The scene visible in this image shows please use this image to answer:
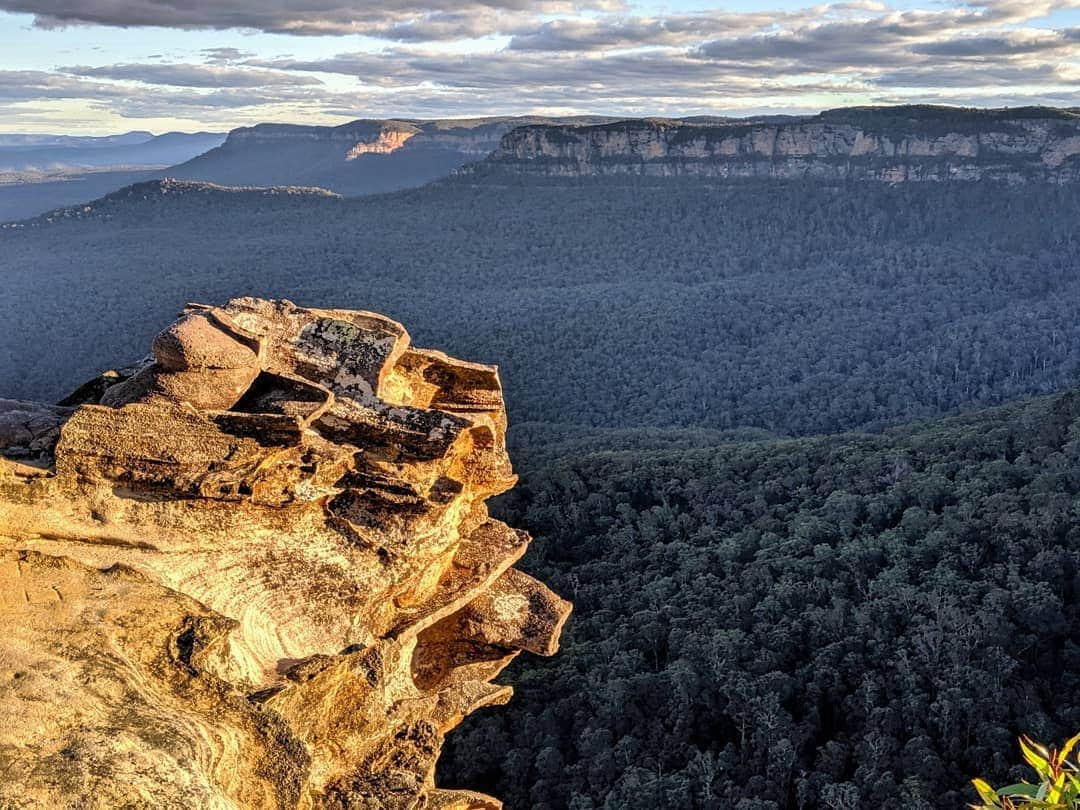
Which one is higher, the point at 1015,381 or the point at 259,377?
the point at 259,377

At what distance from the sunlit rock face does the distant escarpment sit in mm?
153982

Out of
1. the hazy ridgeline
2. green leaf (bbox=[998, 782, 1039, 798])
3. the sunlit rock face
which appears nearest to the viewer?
green leaf (bbox=[998, 782, 1039, 798])

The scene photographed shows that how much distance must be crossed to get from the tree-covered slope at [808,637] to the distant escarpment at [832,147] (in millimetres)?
Answer: 118965

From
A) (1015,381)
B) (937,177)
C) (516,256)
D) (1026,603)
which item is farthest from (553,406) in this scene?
(937,177)

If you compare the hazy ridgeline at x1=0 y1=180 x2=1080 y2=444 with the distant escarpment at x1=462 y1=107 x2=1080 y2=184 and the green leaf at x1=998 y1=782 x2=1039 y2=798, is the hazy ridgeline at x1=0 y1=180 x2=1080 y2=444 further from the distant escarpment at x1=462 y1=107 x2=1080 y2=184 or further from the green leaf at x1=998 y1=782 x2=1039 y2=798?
the green leaf at x1=998 y1=782 x2=1039 y2=798

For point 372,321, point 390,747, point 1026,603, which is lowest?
point 1026,603

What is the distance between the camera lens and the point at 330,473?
11523 millimetres

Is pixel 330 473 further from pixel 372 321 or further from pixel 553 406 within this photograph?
pixel 553 406

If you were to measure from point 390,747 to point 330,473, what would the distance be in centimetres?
315

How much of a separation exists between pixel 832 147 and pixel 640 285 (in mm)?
47465

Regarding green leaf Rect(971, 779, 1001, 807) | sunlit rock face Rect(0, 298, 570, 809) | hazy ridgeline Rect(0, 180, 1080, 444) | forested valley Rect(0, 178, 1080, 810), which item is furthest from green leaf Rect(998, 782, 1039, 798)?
hazy ridgeline Rect(0, 180, 1080, 444)

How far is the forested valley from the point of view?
28.8 metres

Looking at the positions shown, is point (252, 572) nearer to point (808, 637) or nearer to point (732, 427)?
point (808, 637)

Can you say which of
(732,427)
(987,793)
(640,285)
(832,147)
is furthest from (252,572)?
(832,147)
